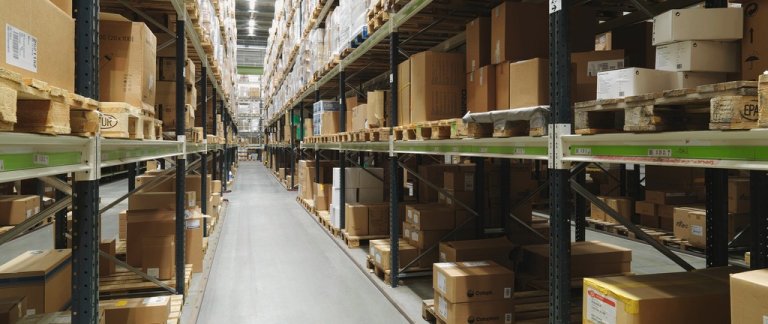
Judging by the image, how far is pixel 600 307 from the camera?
7.13 ft

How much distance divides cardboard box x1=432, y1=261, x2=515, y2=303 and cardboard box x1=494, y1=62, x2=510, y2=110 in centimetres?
124

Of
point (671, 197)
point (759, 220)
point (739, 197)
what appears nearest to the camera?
point (759, 220)

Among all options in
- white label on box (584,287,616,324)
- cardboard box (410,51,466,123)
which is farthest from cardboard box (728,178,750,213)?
white label on box (584,287,616,324)

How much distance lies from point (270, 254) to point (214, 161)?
4695mm

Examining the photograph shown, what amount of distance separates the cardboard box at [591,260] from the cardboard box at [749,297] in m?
2.75

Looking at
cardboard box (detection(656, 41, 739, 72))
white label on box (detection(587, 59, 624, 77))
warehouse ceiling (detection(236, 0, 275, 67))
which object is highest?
warehouse ceiling (detection(236, 0, 275, 67))

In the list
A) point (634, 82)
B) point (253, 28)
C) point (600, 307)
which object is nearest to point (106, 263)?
→ point (600, 307)

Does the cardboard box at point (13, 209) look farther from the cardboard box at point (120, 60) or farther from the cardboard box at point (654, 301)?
the cardboard box at point (654, 301)

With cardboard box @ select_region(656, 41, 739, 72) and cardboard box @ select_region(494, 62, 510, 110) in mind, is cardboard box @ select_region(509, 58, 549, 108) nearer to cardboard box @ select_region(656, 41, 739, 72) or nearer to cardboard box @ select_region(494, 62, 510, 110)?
cardboard box @ select_region(494, 62, 510, 110)

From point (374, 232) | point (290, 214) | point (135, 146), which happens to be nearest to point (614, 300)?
point (135, 146)

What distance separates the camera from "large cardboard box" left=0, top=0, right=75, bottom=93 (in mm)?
1622

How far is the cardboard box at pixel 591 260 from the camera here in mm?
4422

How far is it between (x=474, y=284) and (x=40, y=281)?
10.2ft

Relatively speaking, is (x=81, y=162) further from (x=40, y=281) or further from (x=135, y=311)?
(x=40, y=281)
